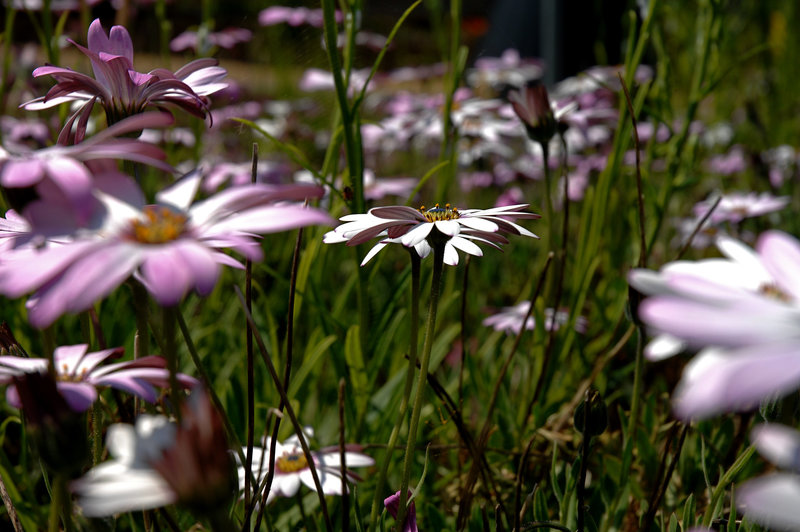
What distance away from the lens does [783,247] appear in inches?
12.4

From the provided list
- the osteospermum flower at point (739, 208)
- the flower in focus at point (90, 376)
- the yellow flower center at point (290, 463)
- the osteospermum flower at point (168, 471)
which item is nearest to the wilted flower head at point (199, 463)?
the osteospermum flower at point (168, 471)

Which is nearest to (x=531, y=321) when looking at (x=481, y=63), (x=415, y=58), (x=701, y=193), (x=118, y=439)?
(x=118, y=439)

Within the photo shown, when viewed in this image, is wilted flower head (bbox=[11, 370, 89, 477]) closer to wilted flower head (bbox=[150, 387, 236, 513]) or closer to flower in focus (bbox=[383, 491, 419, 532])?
wilted flower head (bbox=[150, 387, 236, 513])

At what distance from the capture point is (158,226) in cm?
40

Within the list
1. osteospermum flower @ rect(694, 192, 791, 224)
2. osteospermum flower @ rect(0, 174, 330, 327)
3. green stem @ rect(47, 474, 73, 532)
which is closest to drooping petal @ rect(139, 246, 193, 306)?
osteospermum flower @ rect(0, 174, 330, 327)

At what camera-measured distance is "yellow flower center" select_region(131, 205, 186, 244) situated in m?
0.39

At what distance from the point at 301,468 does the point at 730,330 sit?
0.55 meters

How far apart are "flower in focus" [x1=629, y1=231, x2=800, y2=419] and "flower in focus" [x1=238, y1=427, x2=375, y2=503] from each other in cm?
43

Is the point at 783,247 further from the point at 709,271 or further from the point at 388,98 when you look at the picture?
the point at 388,98

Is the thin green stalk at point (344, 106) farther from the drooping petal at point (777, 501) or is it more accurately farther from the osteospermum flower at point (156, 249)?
the drooping petal at point (777, 501)

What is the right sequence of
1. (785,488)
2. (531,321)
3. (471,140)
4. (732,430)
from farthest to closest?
(471,140) < (531,321) < (732,430) < (785,488)

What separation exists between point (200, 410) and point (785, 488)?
0.75 feet

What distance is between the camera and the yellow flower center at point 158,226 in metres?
0.39

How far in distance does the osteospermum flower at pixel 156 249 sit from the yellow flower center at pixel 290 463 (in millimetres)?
356
